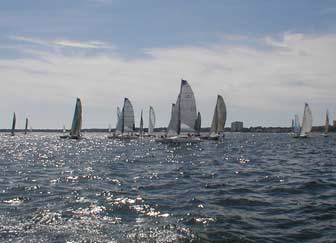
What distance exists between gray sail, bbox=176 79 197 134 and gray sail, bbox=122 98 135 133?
30.3 m

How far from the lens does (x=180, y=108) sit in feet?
262

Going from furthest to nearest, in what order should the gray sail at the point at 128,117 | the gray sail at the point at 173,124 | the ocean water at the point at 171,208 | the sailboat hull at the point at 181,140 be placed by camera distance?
the gray sail at the point at 128,117, the gray sail at the point at 173,124, the sailboat hull at the point at 181,140, the ocean water at the point at 171,208

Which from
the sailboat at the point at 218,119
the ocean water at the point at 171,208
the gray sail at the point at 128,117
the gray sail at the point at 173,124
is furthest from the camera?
the gray sail at the point at 128,117

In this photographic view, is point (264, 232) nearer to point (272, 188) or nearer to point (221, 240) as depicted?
point (221, 240)

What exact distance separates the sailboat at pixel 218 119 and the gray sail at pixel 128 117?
19547mm

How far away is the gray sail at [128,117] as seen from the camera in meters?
110

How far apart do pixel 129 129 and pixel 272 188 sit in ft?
296

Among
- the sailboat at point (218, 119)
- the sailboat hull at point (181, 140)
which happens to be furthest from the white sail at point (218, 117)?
the sailboat hull at point (181, 140)

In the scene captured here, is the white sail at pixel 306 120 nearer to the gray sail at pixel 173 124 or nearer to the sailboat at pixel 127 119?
the sailboat at pixel 127 119

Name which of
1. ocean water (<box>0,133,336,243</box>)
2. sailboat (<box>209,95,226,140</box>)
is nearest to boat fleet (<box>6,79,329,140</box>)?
sailboat (<box>209,95,226,140</box>)

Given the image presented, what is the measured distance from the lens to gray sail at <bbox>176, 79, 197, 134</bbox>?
261ft

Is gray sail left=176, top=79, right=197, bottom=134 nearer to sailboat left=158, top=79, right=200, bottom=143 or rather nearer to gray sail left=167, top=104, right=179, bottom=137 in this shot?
sailboat left=158, top=79, right=200, bottom=143

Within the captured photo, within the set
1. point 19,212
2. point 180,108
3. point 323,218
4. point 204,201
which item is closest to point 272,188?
point 204,201

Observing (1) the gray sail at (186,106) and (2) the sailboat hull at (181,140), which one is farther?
(1) the gray sail at (186,106)
